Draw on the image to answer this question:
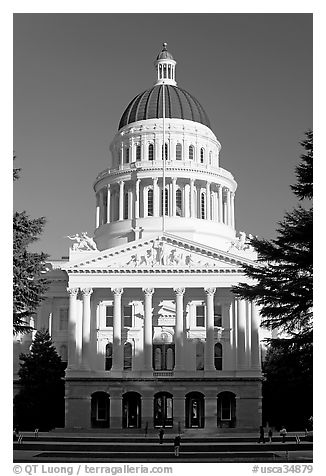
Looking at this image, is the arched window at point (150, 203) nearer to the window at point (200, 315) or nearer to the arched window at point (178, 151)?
the arched window at point (178, 151)

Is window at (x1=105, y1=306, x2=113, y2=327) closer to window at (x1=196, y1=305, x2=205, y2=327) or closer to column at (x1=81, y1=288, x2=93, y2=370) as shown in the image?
column at (x1=81, y1=288, x2=93, y2=370)

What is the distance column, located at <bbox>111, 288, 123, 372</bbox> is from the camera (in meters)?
76.2

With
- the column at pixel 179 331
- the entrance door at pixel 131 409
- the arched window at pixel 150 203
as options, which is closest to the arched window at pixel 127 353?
the entrance door at pixel 131 409

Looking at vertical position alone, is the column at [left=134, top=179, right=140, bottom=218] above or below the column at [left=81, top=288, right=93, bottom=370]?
above

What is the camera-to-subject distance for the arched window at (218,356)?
79525 millimetres

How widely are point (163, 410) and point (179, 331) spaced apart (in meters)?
7.06

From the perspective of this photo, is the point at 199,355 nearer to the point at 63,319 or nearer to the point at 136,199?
the point at 63,319

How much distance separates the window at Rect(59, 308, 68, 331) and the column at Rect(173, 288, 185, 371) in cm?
1466

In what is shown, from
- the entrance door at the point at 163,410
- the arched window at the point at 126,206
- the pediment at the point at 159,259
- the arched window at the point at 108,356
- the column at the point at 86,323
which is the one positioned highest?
the arched window at the point at 126,206

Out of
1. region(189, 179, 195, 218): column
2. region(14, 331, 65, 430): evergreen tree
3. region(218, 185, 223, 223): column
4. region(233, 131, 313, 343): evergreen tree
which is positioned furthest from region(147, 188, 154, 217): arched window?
region(233, 131, 313, 343): evergreen tree

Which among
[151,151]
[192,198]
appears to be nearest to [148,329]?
[192,198]

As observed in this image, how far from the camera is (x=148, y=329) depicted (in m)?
76.8

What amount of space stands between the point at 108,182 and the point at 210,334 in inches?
1184

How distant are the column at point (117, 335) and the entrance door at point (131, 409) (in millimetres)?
2669
